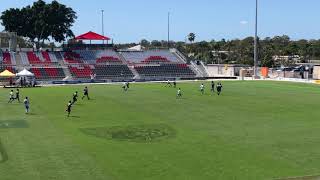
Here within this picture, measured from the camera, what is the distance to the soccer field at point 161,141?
19.2m

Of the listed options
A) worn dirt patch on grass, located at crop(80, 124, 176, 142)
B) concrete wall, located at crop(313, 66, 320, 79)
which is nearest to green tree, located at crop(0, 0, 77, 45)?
concrete wall, located at crop(313, 66, 320, 79)

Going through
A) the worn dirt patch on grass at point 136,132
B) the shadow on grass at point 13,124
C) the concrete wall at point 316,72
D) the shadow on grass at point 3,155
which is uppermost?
the concrete wall at point 316,72

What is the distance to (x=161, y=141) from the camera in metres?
25.0

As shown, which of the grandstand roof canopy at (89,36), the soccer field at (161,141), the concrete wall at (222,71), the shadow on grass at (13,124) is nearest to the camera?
the soccer field at (161,141)

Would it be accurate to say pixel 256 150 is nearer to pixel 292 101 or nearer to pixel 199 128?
pixel 199 128

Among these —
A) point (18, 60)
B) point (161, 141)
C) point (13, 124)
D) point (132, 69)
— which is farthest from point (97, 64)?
point (161, 141)

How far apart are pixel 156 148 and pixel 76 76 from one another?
58.4 meters

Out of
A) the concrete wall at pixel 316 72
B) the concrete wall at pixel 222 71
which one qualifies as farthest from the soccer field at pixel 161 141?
the concrete wall at pixel 222 71

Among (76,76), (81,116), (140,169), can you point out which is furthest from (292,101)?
(76,76)

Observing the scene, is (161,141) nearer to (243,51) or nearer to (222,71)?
(222,71)

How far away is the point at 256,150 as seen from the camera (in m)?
22.7

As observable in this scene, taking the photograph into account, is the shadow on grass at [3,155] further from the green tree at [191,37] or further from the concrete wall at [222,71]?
the green tree at [191,37]

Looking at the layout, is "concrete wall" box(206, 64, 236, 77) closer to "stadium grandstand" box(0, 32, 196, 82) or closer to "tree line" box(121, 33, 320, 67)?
"stadium grandstand" box(0, 32, 196, 82)

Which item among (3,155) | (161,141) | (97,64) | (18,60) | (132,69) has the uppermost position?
(18,60)
